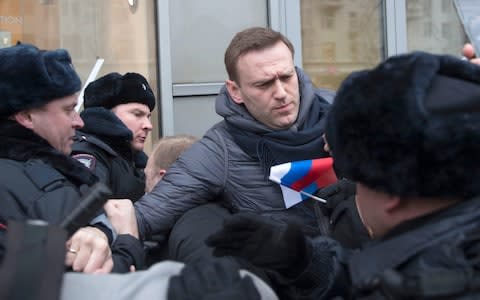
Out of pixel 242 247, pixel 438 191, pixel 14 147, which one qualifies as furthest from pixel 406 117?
pixel 14 147

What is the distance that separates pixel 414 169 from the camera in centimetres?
163

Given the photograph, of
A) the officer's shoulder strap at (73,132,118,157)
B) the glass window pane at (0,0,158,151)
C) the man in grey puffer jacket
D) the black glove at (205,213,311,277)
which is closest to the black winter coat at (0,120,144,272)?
the man in grey puffer jacket

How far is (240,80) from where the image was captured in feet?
11.0

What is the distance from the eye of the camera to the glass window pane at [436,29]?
700 centimetres

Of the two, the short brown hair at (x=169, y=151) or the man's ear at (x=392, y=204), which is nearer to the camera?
the man's ear at (x=392, y=204)

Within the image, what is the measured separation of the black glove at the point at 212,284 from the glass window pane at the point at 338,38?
5290mm

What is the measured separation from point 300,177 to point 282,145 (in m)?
0.16

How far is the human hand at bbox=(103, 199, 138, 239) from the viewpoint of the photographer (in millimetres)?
2922

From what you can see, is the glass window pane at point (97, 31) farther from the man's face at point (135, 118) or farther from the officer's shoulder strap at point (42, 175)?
the officer's shoulder strap at point (42, 175)

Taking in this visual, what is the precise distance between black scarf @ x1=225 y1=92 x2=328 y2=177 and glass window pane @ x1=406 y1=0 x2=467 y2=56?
4.08m

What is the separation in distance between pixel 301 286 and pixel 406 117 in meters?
0.80

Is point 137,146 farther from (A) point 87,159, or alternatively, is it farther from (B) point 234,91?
(B) point 234,91

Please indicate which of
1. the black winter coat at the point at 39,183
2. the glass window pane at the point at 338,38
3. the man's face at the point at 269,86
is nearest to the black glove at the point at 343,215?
the man's face at the point at 269,86

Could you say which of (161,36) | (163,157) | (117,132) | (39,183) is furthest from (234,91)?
(161,36)
